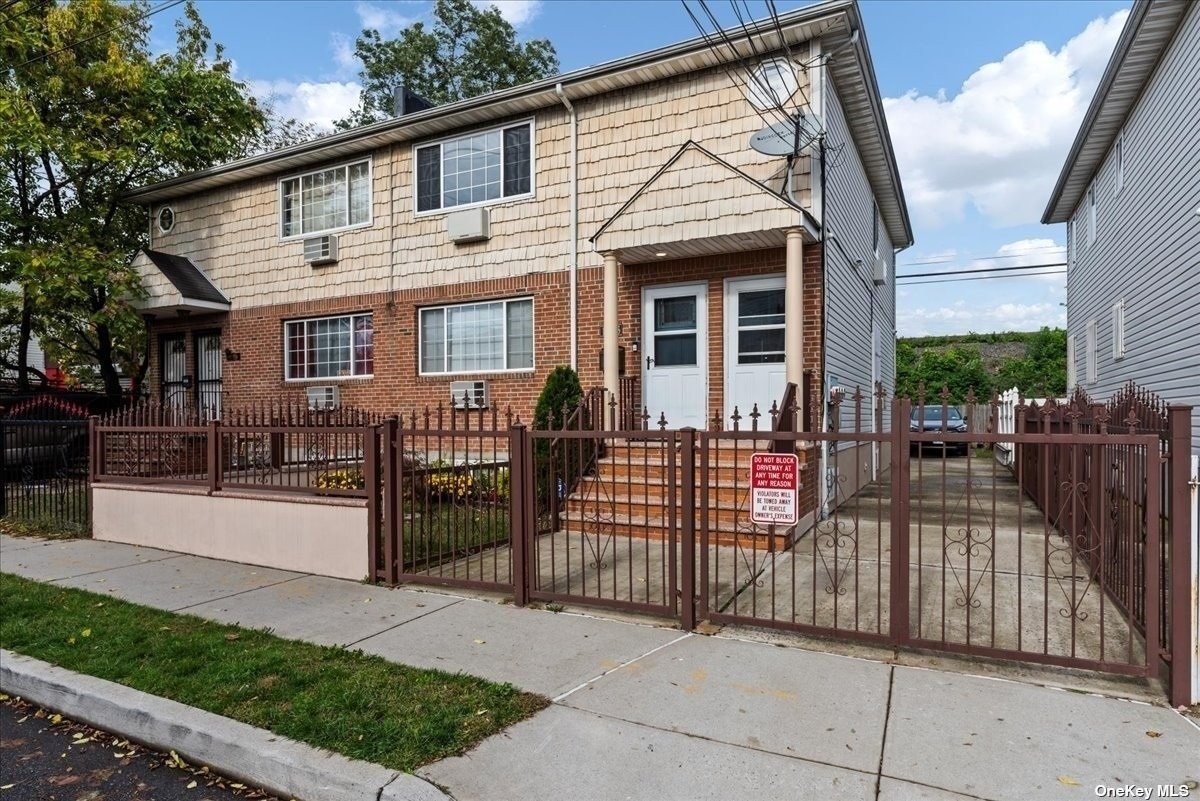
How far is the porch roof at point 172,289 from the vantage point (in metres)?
13.0

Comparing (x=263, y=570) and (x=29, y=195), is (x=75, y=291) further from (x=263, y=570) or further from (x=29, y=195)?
(x=263, y=570)

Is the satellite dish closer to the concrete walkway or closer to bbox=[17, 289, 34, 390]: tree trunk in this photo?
the concrete walkway

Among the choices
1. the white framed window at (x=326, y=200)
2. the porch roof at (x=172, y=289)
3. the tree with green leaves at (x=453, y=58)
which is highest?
the tree with green leaves at (x=453, y=58)

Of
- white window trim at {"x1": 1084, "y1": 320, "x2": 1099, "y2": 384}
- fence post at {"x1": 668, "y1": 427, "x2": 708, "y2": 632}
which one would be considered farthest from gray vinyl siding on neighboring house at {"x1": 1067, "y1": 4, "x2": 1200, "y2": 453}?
fence post at {"x1": 668, "y1": 427, "x2": 708, "y2": 632}

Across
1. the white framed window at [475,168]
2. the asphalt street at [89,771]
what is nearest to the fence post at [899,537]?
the asphalt street at [89,771]

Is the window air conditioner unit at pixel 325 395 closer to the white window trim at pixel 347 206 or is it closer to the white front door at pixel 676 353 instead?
the white window trim at pixel 347 206

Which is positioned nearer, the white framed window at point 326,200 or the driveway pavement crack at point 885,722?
the driveway pavement crack at point 885,722

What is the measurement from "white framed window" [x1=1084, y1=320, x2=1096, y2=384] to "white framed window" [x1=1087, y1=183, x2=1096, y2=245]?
1.93 metres

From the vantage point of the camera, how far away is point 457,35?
2667 centimetres

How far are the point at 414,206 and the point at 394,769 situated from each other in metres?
10.3

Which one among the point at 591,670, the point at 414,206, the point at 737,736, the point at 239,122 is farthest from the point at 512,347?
the point at 239,122

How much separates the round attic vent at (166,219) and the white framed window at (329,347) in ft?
13.4

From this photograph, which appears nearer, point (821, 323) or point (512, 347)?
point (821, 323)

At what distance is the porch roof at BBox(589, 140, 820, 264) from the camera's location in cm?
809
